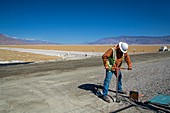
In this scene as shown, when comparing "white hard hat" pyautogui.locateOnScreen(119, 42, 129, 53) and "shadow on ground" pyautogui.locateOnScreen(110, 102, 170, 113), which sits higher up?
"white hard hat" pyautogui.locateOnScreen(119, 42, 129, 53)

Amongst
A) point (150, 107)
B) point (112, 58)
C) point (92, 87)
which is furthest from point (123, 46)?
point (92, 87)

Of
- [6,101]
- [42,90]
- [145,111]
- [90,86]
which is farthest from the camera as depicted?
[90,86]

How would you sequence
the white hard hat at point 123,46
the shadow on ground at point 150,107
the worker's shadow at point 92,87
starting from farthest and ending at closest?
the worker's shadow at point 92,87 < the white hard hat at point 123,46 < the shadow on ground at point 150,107

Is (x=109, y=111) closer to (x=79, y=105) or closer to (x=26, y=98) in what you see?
→ (x=79, y=105)

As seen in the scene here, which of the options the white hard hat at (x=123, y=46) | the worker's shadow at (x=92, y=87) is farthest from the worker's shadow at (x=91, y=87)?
the white hard hat at (x=123, y=46)

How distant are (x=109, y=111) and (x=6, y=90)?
406 centimetres

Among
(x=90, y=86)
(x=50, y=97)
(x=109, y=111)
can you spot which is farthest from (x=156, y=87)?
(x=50, y=97)

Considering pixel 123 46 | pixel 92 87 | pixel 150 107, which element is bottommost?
pixel 150 107

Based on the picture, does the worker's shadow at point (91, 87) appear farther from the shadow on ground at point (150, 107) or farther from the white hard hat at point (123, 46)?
the white hard hat at point (123, 46)

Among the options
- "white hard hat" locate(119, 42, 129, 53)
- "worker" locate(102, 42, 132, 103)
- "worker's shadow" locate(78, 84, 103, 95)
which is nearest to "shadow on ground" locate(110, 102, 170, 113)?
"worker" locate(102, 42, 132, 103)

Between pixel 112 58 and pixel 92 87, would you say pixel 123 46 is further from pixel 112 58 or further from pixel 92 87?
pixel 92 87

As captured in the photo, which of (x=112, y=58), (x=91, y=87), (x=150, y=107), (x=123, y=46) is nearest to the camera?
(x=150, y=107)

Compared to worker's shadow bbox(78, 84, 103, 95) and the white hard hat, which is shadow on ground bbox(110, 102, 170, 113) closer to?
the white hard hat

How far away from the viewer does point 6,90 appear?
673 centimetres
